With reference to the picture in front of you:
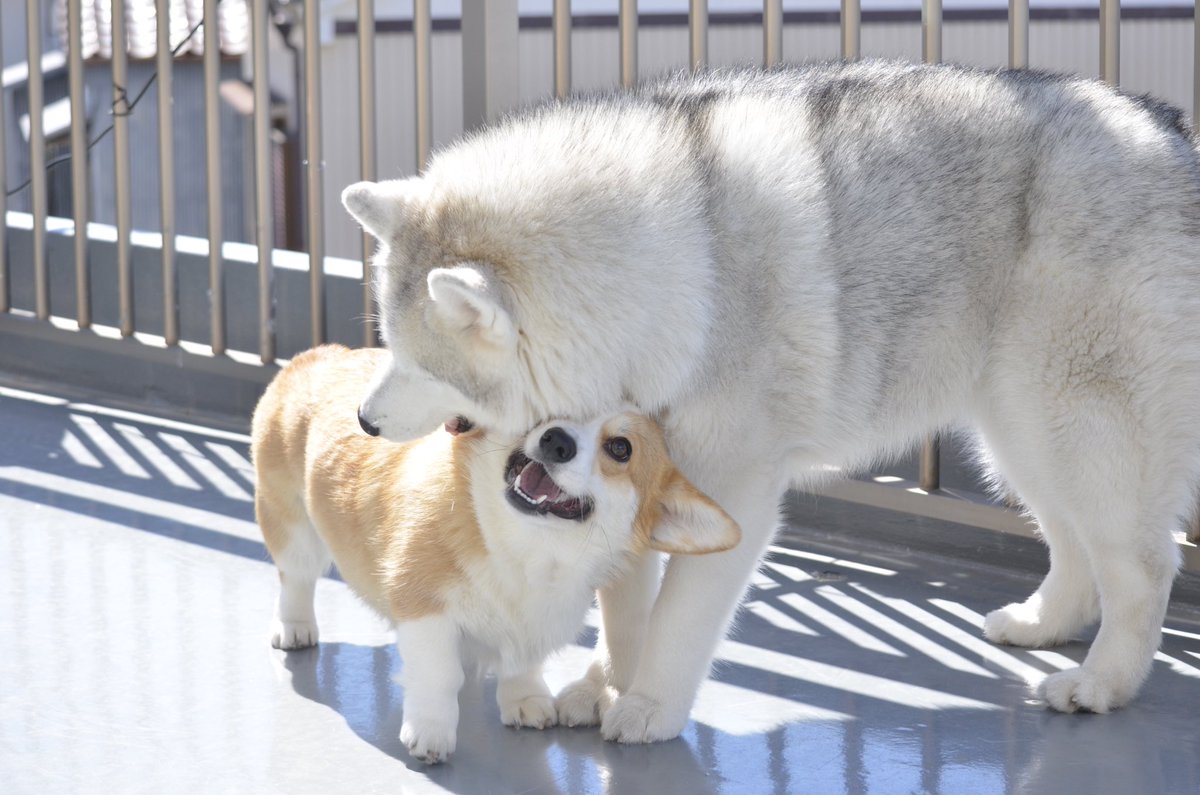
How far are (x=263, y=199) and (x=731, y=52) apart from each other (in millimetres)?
8257

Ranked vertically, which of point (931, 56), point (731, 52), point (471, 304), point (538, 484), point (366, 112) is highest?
point (731, 52)

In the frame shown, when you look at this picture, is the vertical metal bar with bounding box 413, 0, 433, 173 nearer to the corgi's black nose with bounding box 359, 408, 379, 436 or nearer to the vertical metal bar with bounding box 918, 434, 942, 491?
the vertical metal bar with bounding box 918, 434, 942, 491

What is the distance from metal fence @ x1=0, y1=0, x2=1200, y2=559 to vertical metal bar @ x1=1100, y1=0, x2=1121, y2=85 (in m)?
0.04

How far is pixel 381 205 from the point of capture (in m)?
2.66

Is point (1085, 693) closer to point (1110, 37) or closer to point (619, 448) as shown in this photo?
point (619, 448)

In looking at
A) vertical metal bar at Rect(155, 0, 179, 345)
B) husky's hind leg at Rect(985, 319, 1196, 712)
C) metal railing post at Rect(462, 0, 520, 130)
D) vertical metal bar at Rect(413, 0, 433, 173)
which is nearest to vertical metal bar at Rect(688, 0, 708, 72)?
metal railing post at Rect(462, 0, 520, 130)

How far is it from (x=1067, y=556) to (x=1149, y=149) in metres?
0.87

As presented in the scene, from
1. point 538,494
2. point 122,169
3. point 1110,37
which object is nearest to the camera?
point 538,494

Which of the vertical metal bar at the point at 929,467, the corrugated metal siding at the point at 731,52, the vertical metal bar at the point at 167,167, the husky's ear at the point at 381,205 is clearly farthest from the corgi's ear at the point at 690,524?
the corrugated metal siding at the point at 731,52

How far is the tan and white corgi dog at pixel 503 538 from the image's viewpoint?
2.60 metres

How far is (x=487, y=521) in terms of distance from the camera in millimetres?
2645

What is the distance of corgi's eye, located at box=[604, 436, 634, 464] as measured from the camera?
8.66ft

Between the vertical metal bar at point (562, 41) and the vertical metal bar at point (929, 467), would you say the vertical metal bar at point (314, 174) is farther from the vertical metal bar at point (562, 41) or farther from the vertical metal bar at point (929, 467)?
the vertical metal bar at point (929, 467)

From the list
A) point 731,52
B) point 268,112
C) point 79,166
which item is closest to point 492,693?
point 268,112
